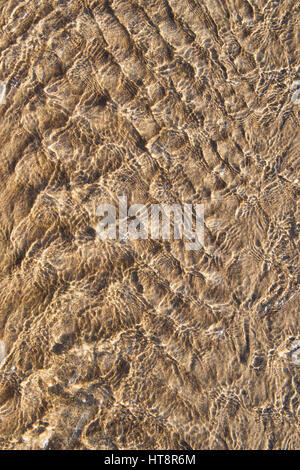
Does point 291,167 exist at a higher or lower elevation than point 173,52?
lower

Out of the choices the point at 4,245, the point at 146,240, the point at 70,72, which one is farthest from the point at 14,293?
the point at 70,72

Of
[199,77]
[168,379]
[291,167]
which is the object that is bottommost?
[168,379]

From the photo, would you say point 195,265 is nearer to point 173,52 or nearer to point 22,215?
point 22,215

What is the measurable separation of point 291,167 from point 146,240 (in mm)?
450

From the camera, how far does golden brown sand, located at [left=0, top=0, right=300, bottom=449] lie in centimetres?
104

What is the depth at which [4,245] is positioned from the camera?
1.05 metres

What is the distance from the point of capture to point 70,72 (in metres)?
1.09

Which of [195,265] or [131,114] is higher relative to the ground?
[131,114]

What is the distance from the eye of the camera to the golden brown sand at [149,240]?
3.42ft

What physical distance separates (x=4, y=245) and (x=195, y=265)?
0.49 metres

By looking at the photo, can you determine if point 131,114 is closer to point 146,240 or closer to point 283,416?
point 146,240

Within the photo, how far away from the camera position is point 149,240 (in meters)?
1.09
